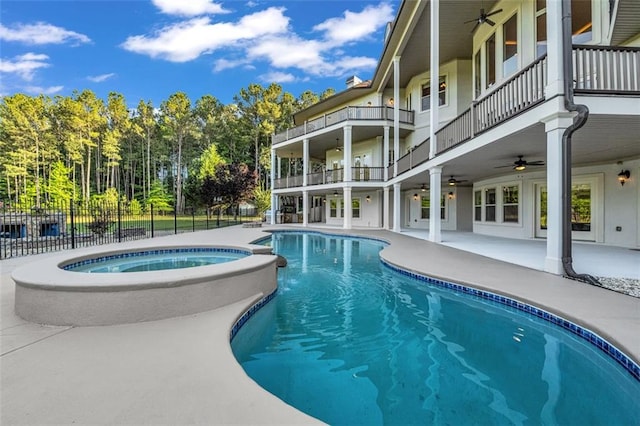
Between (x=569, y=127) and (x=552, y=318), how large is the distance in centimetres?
333

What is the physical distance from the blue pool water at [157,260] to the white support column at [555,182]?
269 inches

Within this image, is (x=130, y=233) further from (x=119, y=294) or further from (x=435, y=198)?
(x=435, y=198)

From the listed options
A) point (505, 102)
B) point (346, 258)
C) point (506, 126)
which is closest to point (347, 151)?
point (346, 258)

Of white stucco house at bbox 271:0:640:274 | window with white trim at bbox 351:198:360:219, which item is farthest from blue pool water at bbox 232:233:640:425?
window with white trim at bbox 351:198:360:219

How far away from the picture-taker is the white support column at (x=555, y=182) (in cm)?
543

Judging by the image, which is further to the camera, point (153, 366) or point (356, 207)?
point (356, 207)

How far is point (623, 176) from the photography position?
28.7 feet

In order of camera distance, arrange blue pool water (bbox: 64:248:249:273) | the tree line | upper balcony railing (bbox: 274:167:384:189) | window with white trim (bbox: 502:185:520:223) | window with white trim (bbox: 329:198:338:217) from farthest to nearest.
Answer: the tree line
window with white trim (bbox: 329:198:338:217)
upper balcony railing (bbox: 274:167:384:189)
window with white trim (bbox: 502:185:520:223)
blue pool water (bbox: 64:248:249:273)

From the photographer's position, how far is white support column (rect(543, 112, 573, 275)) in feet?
17.8

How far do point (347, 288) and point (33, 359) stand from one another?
4765 millimetres

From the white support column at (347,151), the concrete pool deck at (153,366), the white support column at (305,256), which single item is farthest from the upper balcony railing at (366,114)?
the concrete pool deck at (153,366)

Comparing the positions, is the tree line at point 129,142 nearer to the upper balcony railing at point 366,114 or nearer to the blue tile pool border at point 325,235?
the blue tile pool border at point 325,235

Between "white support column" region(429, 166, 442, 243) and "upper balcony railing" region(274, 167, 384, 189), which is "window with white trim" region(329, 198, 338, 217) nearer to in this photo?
"upper balcony railing" region(274, 167, 384, 189)

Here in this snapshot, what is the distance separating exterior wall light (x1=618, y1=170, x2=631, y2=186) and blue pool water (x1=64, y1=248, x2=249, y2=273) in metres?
10.6
